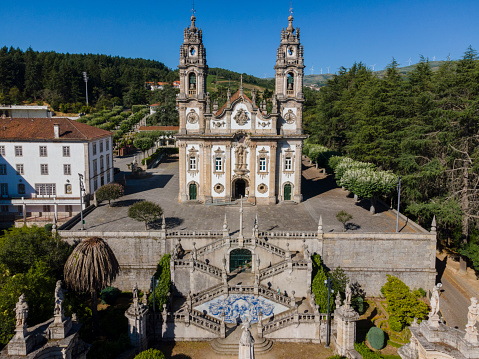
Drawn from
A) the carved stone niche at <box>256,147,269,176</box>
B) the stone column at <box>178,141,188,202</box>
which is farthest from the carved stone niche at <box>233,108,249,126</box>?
Result: the stone column at <box>178,141,188,202</box>

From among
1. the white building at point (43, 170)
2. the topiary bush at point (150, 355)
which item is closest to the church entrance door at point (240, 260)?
the topiary bush at point (150, 355)

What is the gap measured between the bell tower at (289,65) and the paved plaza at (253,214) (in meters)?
13.3

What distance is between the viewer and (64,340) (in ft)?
51.7

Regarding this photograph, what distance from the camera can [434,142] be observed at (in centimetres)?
3956

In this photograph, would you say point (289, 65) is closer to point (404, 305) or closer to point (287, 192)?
point (287, 192)

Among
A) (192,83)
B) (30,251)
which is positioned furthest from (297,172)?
(30,251)

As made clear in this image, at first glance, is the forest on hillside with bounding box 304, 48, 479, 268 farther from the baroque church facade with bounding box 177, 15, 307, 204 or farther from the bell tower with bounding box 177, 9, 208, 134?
the bell tower with bounding box 177, 9, 208, 134

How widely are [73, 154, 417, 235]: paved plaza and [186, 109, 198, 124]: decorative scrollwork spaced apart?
32.3 ft

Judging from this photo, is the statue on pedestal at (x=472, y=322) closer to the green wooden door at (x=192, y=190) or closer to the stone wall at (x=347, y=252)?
the stone wall at (x=347, y=252)

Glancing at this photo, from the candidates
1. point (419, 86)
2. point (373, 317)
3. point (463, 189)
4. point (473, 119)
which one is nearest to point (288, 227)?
point (373, 317)

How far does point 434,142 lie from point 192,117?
26.7 meters

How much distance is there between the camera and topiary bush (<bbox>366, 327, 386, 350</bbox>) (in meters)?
26.6

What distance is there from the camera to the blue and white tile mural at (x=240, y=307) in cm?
2900

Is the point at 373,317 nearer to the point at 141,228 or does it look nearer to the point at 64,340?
the point at 141,228
